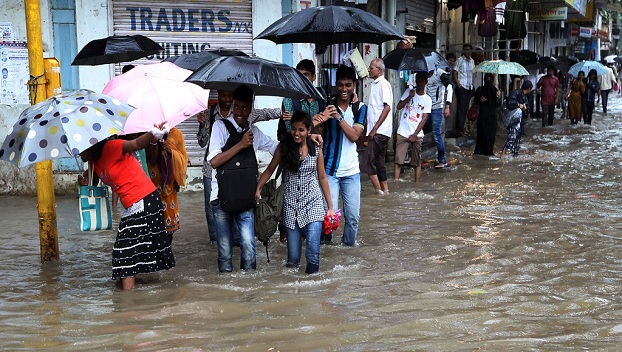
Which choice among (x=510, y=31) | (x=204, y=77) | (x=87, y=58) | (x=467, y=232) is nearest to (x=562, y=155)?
(x=510, y=31)

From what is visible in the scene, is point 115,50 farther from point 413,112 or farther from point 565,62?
point 565,62

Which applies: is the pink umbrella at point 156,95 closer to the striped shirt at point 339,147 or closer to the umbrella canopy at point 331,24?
the umbrella canopy at point 331,24

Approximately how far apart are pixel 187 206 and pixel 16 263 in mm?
3333

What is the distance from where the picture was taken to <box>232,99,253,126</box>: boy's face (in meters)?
6.15

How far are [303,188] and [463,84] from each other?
1268 centimetres

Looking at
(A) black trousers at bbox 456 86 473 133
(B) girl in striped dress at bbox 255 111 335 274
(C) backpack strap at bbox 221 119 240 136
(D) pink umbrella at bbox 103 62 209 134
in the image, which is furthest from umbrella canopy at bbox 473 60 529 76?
(C) backpack strap at bbox 221 119 240 136

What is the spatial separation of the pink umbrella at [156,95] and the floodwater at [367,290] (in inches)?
50.8

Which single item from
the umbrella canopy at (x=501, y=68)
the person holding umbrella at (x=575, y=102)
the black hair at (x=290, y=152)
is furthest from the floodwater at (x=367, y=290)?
the person holding umbrella at (x=575, y=102)

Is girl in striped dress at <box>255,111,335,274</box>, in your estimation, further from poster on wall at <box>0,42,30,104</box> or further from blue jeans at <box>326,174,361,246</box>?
poster on wall at <box>0,42,30,104</box>

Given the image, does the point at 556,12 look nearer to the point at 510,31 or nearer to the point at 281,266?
the point at 510,31

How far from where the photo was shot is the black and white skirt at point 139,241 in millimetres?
5945

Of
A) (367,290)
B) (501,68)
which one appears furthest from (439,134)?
(367,290)

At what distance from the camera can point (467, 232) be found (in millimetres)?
8367

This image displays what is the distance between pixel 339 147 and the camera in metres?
7.32
